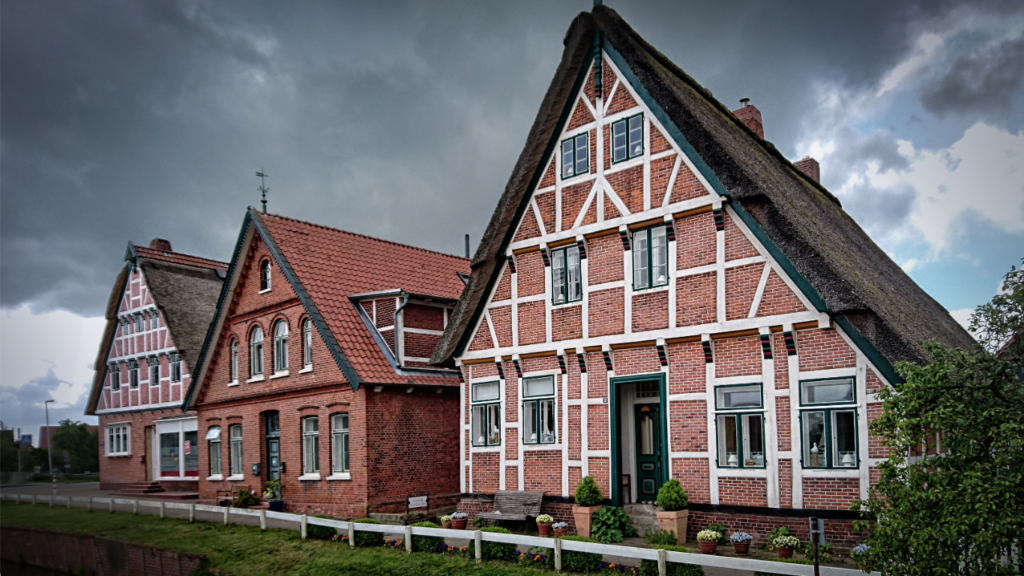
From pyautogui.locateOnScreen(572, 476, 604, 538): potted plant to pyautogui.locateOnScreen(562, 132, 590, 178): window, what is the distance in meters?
6.34

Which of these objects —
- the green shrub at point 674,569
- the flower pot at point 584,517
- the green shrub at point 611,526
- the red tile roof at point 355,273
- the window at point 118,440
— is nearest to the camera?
the green shrub at point 674,569

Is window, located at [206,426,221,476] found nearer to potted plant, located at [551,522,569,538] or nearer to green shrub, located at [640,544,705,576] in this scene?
potted plant, located at [551,522,569,538]

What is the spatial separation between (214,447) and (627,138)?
17634mm

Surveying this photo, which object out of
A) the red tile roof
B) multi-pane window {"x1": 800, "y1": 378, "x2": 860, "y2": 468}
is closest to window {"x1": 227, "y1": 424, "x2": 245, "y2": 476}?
the red tile roof

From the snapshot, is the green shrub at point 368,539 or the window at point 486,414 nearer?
the green shrub at point 368,539

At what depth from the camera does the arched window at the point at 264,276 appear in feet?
75.8

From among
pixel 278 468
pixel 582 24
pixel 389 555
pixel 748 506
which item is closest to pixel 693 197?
pixel 582 24

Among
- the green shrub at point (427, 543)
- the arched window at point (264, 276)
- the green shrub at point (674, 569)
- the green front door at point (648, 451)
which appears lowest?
the green shrub at point (427, 543)

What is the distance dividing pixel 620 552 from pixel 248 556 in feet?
28.3

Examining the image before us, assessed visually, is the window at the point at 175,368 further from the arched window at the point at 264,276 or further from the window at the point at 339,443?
the window at the point at 339,443

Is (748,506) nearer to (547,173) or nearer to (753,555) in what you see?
(753,555)

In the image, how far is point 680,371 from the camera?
14.5 m

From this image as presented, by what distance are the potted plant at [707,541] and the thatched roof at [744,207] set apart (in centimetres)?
375

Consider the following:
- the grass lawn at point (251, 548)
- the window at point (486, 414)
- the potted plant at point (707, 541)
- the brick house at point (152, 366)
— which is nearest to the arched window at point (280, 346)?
the grass lawn at point (251, 548)
